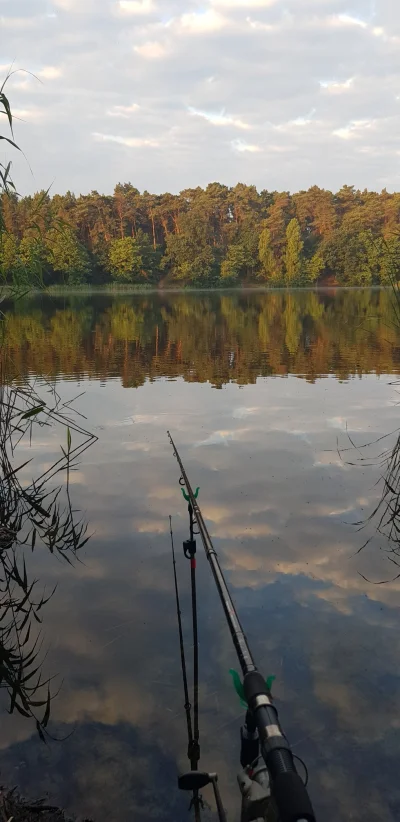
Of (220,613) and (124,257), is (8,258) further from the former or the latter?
(124,257)

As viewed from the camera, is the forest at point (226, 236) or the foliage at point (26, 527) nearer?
the foliage at point (26, 527)

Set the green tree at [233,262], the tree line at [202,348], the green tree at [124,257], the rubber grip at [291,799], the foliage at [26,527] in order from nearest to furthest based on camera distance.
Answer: the rubber grip at [291,799], the foliage at [26,527], the tree line at [202,348], the green tree at [124,257], the green tree at [233,262]

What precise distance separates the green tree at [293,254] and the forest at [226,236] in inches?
6.8

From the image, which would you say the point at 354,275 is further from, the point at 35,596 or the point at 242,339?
the point at 35,596

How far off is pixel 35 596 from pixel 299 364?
16.1 metres

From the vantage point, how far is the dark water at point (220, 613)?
12.1ft

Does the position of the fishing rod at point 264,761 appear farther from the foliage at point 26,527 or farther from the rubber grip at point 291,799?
the foliage at point 26,527

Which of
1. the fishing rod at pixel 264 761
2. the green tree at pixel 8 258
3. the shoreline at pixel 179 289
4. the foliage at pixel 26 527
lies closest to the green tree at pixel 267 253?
the shoreline at pixel 179 289

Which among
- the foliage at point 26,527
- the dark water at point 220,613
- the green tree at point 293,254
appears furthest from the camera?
the green tree at point 293,254

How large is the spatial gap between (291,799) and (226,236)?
118455 millimetres

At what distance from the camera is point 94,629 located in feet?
17.3

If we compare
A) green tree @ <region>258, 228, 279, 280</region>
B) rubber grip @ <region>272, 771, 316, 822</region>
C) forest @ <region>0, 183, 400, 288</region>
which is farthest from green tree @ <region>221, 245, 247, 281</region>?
rubber grip @ <region>272, 771, 316, 822</region>

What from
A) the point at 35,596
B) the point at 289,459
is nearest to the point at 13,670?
the point at 35,596

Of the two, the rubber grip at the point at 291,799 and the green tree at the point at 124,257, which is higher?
the green tree at the point at 124,257
